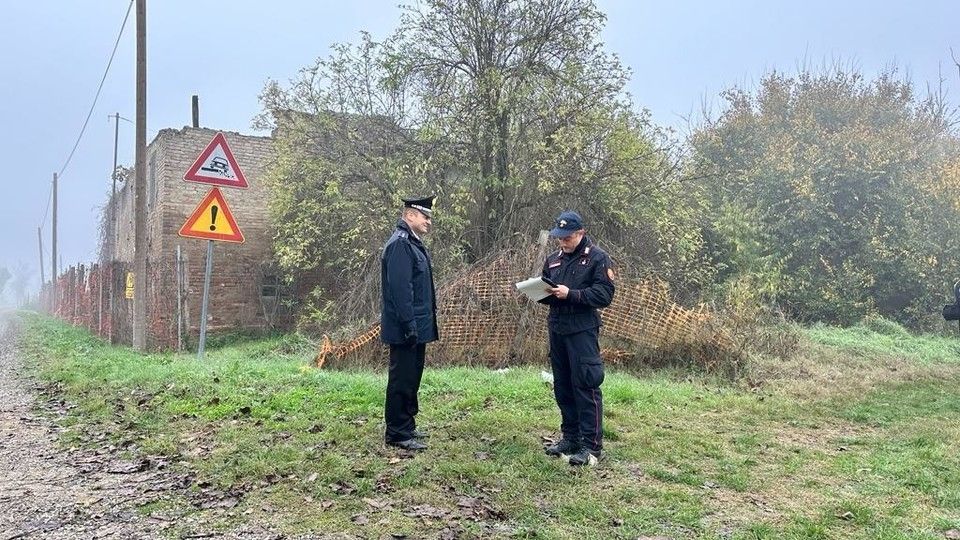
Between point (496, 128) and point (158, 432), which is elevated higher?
point (496, 128)

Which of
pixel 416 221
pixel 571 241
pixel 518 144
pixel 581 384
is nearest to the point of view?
pixel 581 384

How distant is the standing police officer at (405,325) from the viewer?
203 inches

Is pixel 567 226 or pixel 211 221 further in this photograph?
pixel 211 221

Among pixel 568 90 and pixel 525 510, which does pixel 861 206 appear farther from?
pixel 525 510

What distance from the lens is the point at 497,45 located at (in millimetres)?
12484

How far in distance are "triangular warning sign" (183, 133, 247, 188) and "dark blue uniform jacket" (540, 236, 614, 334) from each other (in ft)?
16.0

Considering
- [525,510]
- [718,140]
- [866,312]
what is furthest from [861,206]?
[525,510]

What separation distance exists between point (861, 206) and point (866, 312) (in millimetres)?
3242

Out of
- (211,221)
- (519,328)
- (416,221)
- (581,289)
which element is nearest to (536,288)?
(581,289)

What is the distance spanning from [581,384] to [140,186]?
415 inches

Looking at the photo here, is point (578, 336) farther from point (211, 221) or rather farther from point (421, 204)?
point (211, 221)

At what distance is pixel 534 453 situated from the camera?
509 cm

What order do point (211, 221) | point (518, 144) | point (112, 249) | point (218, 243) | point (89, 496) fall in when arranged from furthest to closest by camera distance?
1. point (112, 249)
2. point (218, 243)
3. point (518, 144)
4. point (211, 221)
5. point (89, 496)

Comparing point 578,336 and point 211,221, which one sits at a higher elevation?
point 211,221
